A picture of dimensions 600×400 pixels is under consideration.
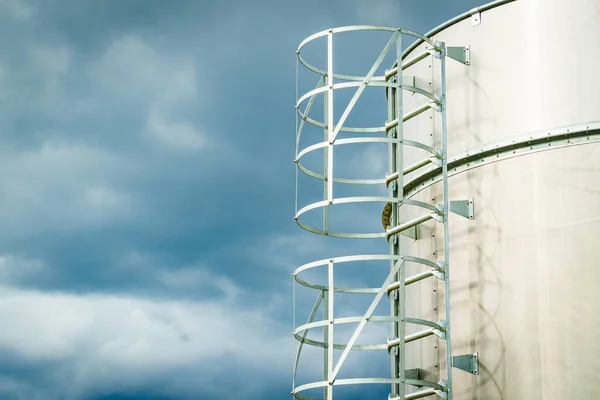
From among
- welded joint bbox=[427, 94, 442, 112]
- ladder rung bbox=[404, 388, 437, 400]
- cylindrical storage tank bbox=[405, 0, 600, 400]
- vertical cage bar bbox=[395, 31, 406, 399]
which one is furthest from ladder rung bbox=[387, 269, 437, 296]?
welded joint bbox=[427, 94, 442, 112]

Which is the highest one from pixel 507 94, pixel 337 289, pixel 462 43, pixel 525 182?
pixel 462 43

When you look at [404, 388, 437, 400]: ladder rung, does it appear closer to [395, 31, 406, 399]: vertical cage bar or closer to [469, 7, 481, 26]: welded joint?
[395, 31, 406, 399]: vertical cage bar

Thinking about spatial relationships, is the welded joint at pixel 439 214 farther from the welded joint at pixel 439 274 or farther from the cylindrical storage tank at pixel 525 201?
the welded joint at pixel 439 274

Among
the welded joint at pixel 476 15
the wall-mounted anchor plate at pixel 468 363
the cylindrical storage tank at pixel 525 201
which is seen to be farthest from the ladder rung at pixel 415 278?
the welded joint at pixel 476 15

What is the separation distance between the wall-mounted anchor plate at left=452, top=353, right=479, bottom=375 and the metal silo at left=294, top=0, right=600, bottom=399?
2cm

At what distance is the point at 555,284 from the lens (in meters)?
17.3

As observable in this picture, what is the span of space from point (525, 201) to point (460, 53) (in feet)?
11.2

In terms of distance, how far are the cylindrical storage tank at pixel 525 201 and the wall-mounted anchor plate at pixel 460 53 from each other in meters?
0.08

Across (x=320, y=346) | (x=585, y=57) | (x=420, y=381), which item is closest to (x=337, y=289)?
(x=320, y=346)

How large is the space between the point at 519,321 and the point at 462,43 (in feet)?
18.4

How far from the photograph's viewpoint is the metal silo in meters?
17.2

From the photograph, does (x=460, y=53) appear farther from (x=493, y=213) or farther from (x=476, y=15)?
(x=493, y=213)

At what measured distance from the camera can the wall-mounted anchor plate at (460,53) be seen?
64.4 feet

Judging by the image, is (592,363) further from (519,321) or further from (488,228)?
(488,228)
